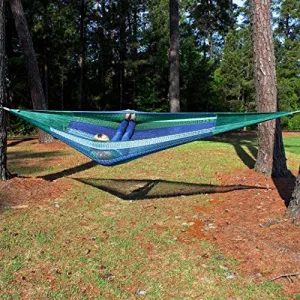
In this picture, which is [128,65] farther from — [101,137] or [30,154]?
[101,137]

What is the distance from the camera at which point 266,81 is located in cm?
424

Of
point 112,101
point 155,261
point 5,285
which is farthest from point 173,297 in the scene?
point 112,101

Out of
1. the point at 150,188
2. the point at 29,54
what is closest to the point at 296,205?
the point at 150,188

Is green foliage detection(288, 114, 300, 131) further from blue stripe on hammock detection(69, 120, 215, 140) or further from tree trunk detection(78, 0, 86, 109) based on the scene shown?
blue stripe on hammock detection(69, 120, 215, 140)

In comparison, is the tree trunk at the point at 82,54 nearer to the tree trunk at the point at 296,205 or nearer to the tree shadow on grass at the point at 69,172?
the tree shadow on grass at the point at 69,172

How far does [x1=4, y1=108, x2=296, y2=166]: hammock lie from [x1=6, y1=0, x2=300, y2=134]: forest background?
11592 mm

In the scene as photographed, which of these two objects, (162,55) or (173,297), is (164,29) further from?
(173,297)

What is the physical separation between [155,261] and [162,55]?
47.3 ft

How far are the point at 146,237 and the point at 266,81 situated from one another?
262cm

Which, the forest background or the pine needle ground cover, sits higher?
the forest background

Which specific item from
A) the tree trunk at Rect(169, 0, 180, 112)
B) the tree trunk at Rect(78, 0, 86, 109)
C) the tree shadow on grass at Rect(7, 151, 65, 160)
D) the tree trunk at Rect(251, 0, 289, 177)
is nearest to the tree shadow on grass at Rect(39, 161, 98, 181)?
the tree shadow on grass at Rect(7, 151, 65, 160)

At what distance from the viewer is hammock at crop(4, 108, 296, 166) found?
3184 millimetres

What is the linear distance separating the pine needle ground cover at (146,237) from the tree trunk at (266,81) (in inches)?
13.6

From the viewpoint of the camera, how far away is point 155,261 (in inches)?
90.7
